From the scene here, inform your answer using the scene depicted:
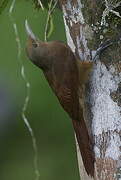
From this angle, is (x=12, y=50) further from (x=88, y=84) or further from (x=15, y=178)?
(x=88, y=84)

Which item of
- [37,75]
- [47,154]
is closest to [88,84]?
[37,75]

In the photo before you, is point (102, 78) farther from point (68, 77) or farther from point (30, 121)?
point (30, 121)

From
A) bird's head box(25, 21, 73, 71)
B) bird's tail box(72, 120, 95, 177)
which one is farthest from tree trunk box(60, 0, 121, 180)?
bird's head box(25, 21, 73, 71)

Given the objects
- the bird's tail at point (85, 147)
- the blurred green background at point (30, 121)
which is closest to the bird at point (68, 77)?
the bird's tail at point (85, 147)

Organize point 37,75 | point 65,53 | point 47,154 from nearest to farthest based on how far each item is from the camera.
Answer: point 65,53, point 37,75, point 47,154

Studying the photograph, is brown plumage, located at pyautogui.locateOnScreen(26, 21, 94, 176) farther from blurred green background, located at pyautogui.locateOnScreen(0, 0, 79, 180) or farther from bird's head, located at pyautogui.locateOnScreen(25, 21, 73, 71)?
blurred green background, located at pyautogui.locateOnScreen(0, 0, 79, 180)
